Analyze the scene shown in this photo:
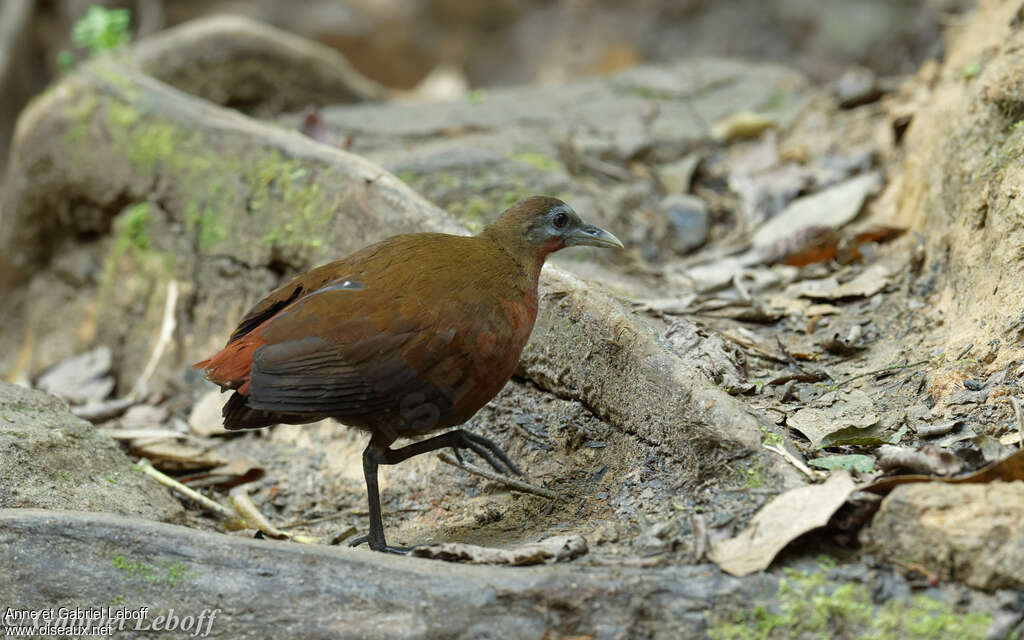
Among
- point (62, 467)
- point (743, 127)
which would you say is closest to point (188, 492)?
point (62, 467)

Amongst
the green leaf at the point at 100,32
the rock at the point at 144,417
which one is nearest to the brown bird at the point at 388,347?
the rock at the point at 144,417

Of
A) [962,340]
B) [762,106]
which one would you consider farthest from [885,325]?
[762,106]

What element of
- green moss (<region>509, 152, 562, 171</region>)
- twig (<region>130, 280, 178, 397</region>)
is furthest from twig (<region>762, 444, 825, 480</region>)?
twig (<region>130, 280, 178, 397</region>)

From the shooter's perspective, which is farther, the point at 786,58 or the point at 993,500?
the point at 786,58

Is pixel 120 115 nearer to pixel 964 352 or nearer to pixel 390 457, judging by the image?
pixel 390 457

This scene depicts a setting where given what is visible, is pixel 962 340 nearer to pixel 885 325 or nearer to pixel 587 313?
pixel 885 325

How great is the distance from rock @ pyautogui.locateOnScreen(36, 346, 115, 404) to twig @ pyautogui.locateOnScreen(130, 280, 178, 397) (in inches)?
9.5

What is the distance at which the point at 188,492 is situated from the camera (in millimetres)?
3916

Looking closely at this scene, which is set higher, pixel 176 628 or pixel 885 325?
pixel 885 325

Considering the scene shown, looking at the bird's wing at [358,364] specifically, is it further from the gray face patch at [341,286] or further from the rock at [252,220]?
the rock at [252,220]

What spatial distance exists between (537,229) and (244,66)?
4.52 metres

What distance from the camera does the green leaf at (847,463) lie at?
9.07 feet

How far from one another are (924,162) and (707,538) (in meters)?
2.81

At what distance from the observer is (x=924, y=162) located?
464 centimetres
